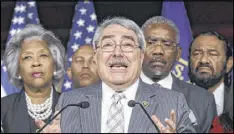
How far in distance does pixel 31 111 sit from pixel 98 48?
0.80 meters

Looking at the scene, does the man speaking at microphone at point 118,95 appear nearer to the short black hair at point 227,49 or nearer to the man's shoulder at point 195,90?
the man's shoulder at point 195,90

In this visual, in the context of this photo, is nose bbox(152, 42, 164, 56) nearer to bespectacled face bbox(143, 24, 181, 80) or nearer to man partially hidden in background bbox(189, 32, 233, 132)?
bespectacled face bbox(143, 24, 181, 80)

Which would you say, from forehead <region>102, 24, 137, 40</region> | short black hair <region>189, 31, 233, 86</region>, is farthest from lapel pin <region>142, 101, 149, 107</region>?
short black hair <region>189, 31, 233, 86</region>

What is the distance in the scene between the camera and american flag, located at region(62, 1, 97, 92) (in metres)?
3.81

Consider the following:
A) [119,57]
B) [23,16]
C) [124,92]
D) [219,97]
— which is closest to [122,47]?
[119,57]

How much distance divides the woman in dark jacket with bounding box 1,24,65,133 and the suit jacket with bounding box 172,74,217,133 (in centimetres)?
68

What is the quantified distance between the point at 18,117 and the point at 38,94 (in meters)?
0.17

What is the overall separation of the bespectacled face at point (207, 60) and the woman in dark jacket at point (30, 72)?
2.60ft

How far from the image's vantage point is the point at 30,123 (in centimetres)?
290

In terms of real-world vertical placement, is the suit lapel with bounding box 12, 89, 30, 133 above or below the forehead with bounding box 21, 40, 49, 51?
below

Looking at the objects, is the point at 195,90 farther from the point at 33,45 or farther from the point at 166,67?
the point at 33,45

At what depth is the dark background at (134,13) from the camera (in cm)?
383

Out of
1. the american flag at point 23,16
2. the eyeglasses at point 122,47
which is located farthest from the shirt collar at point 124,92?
the american flag at point 23,16

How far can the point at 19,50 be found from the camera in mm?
2938
